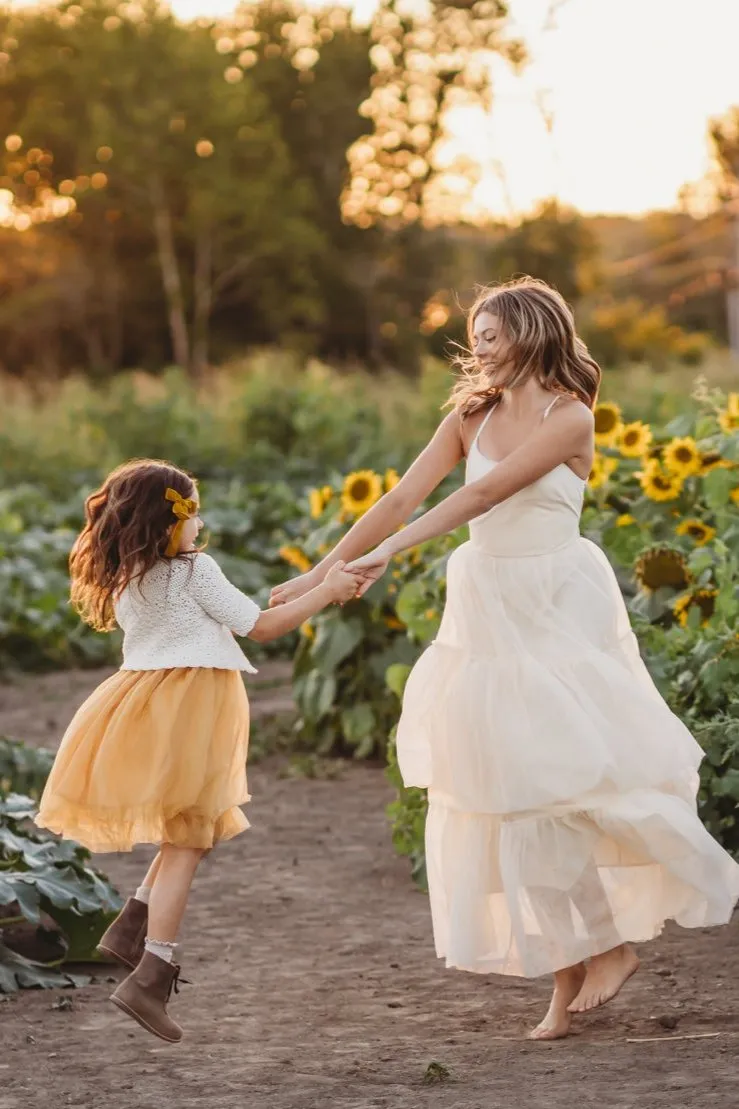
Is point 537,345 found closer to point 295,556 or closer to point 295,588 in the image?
point 295,588

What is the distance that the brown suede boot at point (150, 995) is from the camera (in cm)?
365

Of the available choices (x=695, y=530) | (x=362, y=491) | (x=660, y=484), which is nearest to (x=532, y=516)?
(x=695, y=530)

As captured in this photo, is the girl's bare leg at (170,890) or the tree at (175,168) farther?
the tree at (175,168)

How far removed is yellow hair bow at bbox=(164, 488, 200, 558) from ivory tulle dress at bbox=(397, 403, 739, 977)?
627mm

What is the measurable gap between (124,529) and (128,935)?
35.5 inches

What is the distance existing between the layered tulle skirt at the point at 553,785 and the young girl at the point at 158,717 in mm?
449

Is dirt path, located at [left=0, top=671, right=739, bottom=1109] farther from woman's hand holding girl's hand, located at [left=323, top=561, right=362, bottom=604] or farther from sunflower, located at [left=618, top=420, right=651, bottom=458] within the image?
sunflower, located at [left=618, top=420, right=651, bottom=458]

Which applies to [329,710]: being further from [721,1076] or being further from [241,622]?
[721,1076]

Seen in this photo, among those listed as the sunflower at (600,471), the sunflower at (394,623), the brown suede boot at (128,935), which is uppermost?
the sunflower at (600,471)

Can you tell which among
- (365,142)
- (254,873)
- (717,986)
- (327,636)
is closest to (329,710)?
(327,636)

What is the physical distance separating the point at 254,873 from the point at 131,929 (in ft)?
6.34

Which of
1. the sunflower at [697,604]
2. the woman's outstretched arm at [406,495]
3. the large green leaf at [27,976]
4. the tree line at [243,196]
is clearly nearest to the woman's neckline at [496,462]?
the woman's outstretched arm at [406,495]

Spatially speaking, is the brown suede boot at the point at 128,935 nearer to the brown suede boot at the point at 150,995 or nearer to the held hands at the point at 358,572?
the brown suede boot at the point at 150,995

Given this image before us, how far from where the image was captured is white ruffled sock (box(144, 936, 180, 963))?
146 inches
